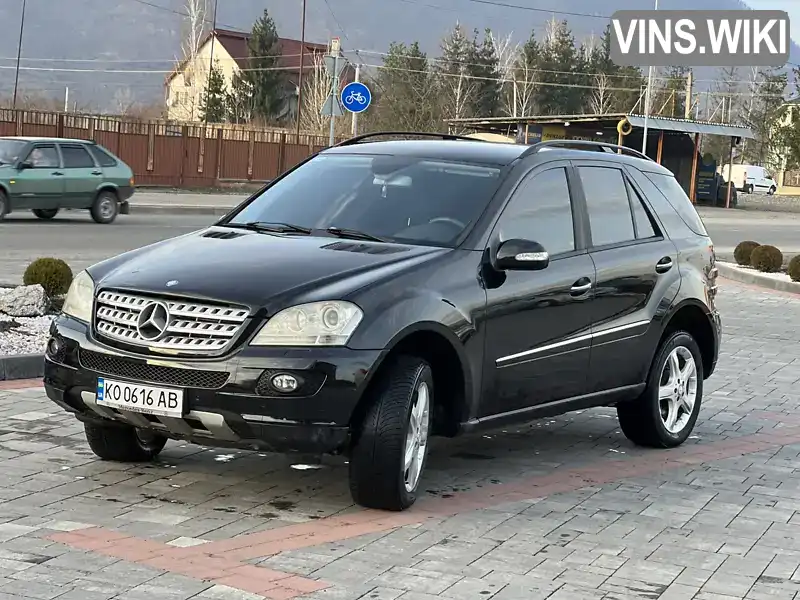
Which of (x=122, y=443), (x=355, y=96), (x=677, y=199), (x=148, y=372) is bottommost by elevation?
(x=122, y=443)

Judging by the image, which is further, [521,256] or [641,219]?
[641,219]

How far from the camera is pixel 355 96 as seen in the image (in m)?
25.1

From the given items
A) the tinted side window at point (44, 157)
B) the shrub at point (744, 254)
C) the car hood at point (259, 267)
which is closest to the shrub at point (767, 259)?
the shrub at point (744, 254)

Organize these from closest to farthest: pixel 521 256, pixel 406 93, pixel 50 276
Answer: pixel 521 256, pixel 50 276, pixel 406 93

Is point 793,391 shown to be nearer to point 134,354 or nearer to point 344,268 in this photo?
point 344,268

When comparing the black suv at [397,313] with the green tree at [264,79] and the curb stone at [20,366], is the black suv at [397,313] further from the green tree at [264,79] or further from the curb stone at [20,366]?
the green tree at [264,79]

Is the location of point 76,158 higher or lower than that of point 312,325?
higher

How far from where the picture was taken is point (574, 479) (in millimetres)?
7055

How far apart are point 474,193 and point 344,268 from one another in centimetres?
110

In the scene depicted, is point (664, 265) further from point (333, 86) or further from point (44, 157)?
point (44, 157)

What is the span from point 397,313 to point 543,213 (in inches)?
58.7

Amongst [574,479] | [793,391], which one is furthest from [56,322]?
[793,391]

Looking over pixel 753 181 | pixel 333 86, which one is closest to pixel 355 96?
pixel 333 86

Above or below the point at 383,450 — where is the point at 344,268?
above
